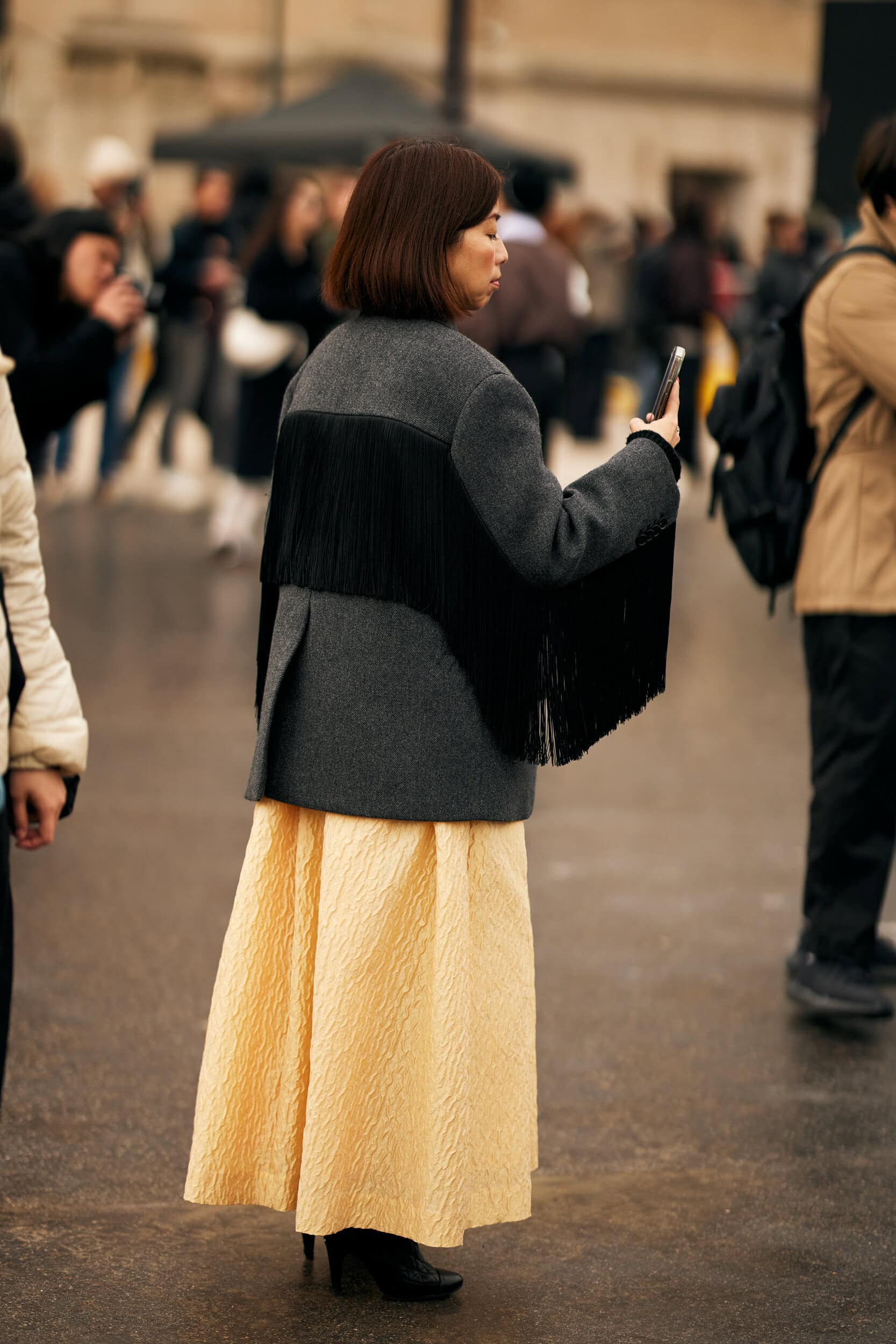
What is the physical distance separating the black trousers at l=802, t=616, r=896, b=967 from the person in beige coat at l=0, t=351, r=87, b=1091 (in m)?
2.32

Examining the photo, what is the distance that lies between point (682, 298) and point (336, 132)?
11.0 feet

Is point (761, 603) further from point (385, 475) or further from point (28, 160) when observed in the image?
point (28, 160)

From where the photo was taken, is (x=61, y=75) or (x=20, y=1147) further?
(x=61, y=75)

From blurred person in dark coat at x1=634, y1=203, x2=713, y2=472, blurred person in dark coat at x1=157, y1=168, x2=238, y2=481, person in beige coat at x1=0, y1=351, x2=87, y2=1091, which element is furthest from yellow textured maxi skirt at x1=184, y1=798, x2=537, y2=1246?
blurred person in dark coat at x1=634, y1=203, x2=713, y2=472

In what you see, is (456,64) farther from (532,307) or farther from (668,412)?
(668,412)

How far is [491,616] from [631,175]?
34.5m

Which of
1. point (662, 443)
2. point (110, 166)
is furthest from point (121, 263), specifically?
point (662, 443)

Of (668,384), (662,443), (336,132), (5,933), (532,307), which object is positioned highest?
(336,132)

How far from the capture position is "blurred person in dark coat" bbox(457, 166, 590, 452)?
11.0 m

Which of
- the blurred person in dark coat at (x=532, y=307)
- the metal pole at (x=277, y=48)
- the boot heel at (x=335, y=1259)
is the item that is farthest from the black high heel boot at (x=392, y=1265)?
the metal pole at (x=277, y=48)

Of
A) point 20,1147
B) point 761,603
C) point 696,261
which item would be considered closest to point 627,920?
point 20,1147

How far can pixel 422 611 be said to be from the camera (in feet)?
11.4

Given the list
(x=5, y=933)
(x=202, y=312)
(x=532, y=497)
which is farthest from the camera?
(x=202, y=312)

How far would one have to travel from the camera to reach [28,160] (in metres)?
31.2
